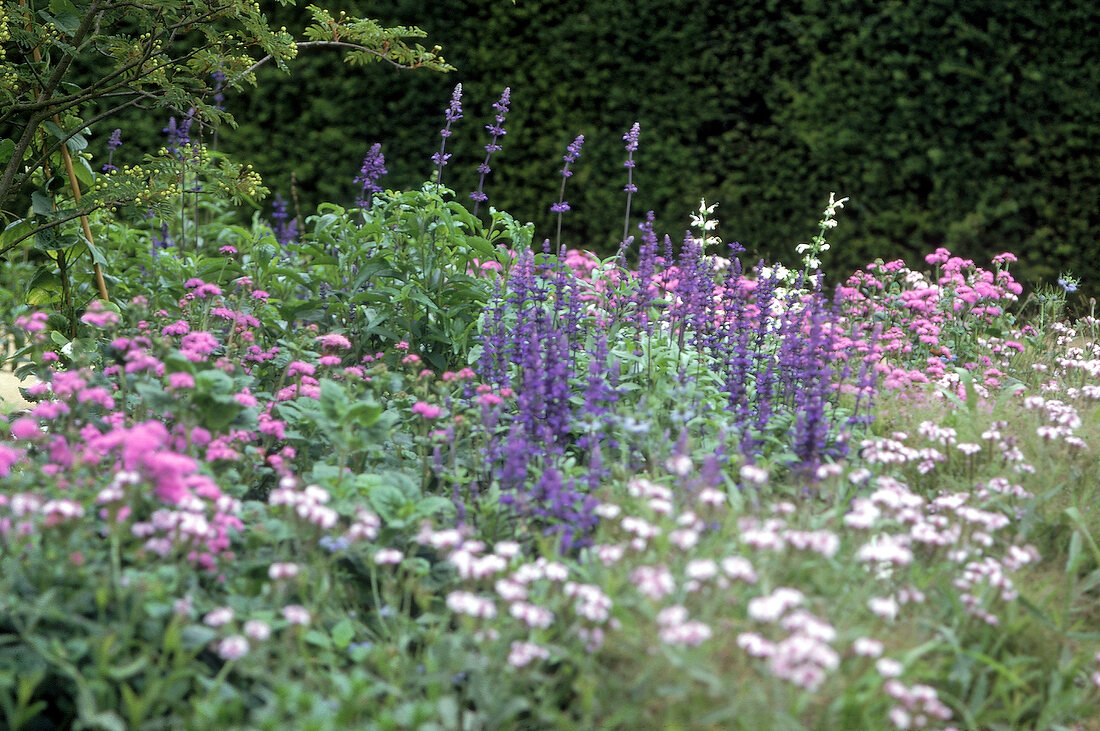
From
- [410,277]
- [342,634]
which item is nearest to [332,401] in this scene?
[342,634]

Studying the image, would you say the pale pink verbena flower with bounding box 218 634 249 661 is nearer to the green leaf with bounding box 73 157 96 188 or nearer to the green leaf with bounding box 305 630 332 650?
the green leaf with bounding box 305 630 332 650

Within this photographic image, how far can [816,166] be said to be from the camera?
766cm

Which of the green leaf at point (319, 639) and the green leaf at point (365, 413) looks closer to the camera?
the green leaf at point (319, 639)

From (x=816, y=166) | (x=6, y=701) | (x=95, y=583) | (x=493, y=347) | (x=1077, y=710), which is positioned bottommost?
(x=1077, y=710)

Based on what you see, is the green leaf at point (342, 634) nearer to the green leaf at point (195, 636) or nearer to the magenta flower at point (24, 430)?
the green leaf at point (195, 636)

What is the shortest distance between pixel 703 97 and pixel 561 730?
6279 mm

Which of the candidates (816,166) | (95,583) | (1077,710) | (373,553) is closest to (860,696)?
(1077,710)

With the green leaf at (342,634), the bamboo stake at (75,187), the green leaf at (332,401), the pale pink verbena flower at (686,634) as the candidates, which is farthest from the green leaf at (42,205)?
the pale pink verbena flower at (686,634)

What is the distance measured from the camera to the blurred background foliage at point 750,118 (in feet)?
23.6

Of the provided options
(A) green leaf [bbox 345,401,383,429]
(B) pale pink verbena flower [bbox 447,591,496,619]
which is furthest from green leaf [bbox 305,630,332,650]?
(A) green leaf [bbox 345,401,383,429]

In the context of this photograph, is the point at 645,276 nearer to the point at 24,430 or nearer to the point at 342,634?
the point at 342,634

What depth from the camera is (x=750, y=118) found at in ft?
25.6

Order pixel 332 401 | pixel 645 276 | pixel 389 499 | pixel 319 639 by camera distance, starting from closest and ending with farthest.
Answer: pixel 319 639 < pixel 389 499 < pixel 332 401 < pixel 645 276

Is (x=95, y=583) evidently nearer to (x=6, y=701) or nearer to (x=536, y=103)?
(x=6, y=701)
